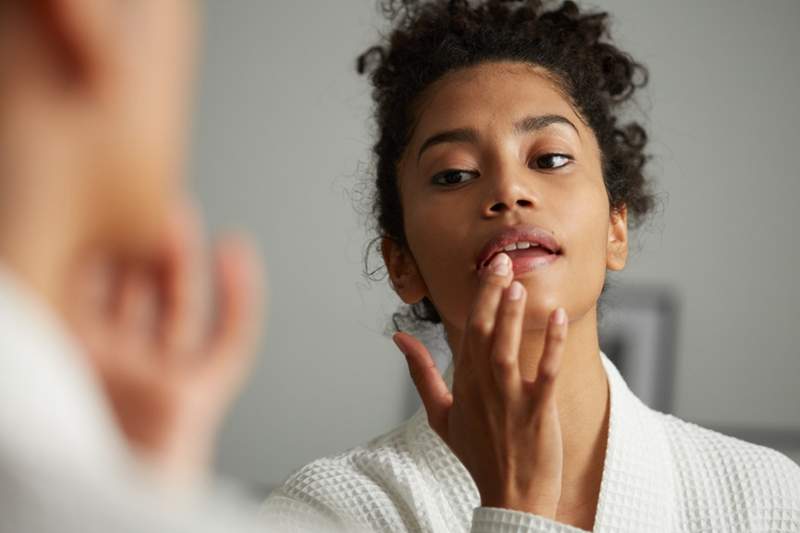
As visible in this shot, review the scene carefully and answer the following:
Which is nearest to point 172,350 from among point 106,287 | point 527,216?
point 106,287

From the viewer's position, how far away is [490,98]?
109 cm

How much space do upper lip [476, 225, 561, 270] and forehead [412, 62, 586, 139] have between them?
13cm

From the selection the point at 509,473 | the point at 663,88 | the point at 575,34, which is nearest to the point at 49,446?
the point at 509,473

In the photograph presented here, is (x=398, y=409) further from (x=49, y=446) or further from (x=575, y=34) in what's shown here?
(x=49, y=446)

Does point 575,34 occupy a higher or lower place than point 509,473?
higher

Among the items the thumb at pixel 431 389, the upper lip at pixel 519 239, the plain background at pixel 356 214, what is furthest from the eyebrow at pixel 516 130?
the plain background at pixel 356 214

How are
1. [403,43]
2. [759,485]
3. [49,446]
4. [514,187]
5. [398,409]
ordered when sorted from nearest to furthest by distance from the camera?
1. [49,446]
2. [514,187]
3. [759,485]
4. [403,43]
5. [398,409]

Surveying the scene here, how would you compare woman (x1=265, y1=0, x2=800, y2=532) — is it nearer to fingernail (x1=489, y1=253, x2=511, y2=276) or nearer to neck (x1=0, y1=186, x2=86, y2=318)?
fingernail (x1=489, y1=253, x2=511, y2=276)

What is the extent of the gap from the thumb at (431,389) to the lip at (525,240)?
119 mm

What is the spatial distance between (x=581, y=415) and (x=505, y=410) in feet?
1.06

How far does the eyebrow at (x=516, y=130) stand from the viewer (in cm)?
106

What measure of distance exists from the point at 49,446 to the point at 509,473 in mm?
617

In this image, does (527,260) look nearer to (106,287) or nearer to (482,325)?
(482,325)

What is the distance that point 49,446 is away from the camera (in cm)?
23
